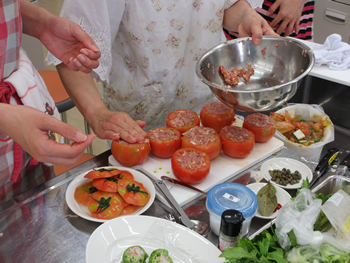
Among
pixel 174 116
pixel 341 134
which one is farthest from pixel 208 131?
pixel 341 134

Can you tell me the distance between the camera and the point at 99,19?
52.4 inches

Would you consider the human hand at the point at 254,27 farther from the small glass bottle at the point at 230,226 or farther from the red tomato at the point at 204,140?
the small glass bottle at the point at 230,226

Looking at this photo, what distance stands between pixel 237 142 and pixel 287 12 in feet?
3.78

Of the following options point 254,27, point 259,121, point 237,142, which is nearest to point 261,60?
point 254,27

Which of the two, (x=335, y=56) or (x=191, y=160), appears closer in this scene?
(x=191, y=160)

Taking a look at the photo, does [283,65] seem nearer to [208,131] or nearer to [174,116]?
[208,131]

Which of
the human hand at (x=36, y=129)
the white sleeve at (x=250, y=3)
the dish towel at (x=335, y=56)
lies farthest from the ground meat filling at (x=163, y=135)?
the dish towel at (x=335, y=56)

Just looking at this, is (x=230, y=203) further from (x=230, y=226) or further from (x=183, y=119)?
(x=183, y=119)

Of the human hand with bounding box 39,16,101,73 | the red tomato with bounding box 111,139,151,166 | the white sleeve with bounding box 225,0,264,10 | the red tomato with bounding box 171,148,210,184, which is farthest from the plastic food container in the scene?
the white sleeve with bounding box 225,0,264,10

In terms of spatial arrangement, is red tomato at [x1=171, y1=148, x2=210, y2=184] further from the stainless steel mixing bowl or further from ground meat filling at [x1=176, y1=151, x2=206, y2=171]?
the stainless steel mixing bowl

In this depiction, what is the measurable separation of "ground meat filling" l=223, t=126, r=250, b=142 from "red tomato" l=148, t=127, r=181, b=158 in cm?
22

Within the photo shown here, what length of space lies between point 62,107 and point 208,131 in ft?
2.95

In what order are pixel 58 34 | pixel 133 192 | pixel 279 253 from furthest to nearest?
pixel 58 34, pixel 133 192, pixel 279 253

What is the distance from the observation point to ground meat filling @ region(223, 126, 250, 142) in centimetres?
132
